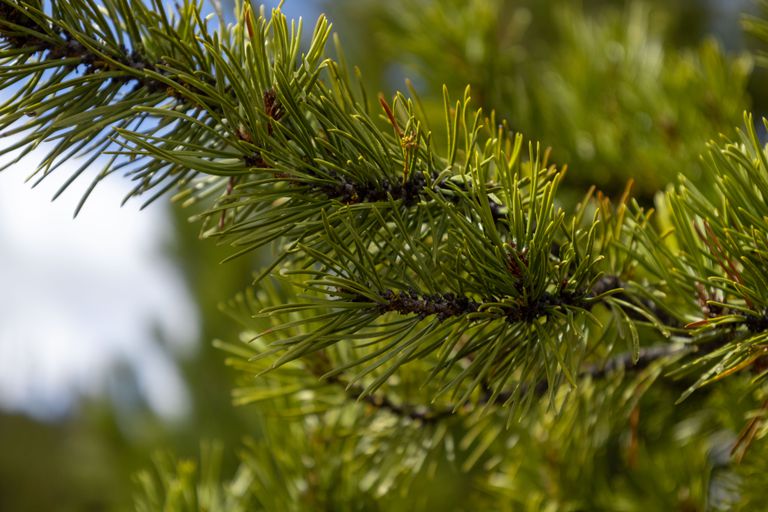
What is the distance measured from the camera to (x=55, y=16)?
0.28m

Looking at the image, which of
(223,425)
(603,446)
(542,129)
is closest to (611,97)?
(542,129)

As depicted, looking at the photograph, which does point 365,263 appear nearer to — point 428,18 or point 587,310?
point 587,310

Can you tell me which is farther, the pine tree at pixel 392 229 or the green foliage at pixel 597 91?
the green foliage at pixel 597 91

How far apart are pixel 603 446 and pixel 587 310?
0.91 ft

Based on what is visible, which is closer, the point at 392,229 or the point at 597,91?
the point at 392,229

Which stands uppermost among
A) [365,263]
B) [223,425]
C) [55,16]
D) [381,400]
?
[55,16]

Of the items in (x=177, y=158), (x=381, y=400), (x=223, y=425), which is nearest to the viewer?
(x=177, y=158)

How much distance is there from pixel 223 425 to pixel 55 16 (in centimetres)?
131

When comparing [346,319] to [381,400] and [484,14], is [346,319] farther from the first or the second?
[484,14]

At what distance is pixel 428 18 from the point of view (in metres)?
0.62

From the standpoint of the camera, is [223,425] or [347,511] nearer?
[347,511]

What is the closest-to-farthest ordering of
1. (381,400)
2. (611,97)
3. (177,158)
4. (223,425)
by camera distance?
(177,158), (381,400), (611,97), (223,425)

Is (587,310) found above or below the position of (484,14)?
below

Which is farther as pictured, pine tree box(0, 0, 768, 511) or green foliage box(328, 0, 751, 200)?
green foliage box(328, 0, 751, 200)
